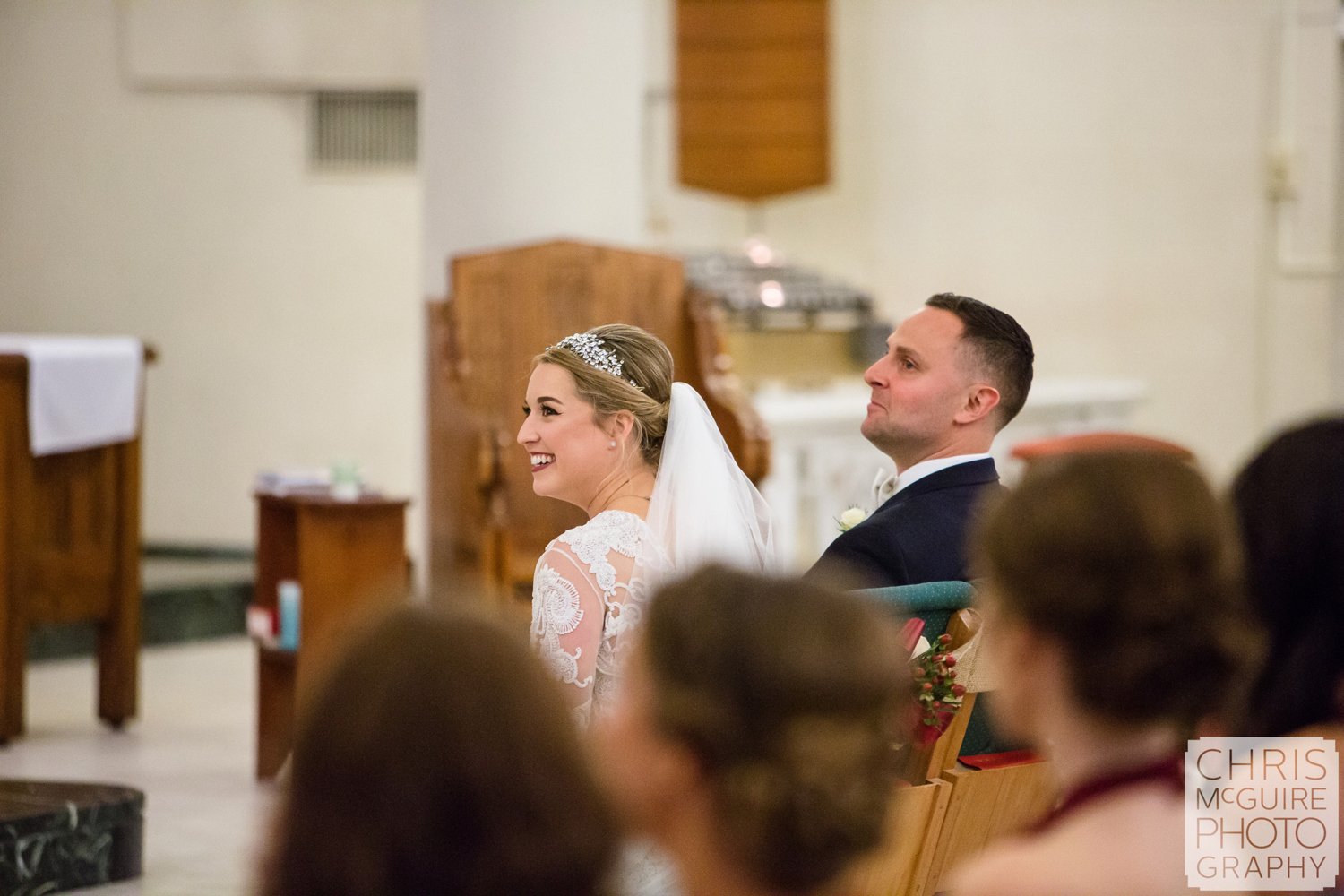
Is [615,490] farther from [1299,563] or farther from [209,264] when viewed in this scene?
A: [209,264]

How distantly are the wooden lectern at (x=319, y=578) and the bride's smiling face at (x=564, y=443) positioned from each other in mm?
2324

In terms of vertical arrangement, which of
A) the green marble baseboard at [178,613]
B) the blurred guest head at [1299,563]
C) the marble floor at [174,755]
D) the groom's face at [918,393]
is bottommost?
the marble floor at [174,755]

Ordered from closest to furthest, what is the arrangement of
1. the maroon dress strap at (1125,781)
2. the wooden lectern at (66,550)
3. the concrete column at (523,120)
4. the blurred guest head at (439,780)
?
the blurred guest head at (439,780), the maroon dress strap at (1125,781), the wooden lectern at (66,550), the concrete column at (523,120)

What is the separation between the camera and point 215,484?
9.62 meters

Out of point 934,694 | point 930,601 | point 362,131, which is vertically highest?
point 362,131

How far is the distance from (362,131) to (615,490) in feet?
23.3

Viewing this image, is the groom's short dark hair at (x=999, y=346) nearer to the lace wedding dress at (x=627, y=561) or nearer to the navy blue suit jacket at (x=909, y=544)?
the navy blue suit jacket at (x=909, y=544)

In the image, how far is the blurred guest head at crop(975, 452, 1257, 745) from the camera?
1.31 metres

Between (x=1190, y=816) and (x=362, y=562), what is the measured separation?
401 cm

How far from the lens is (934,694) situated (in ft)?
7.76

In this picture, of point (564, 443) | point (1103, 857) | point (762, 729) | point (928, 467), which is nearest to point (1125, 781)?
point (1103, 857)

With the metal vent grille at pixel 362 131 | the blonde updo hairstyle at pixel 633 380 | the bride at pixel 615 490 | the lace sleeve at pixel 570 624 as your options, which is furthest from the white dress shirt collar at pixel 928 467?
the metal vent grille at pixel 362 131

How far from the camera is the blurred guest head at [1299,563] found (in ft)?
5.12

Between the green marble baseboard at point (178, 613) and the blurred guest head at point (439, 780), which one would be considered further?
the green marble baseboard at point (178, 613)
